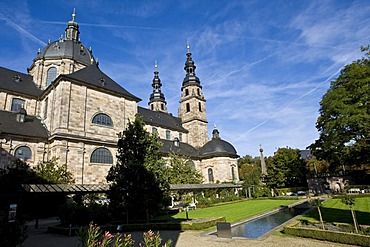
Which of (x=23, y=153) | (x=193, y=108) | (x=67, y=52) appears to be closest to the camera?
(x=23, y=153)

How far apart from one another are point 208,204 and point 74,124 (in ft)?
55.3

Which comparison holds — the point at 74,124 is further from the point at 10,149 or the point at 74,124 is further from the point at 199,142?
the point at 199,142

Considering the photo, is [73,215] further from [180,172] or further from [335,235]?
[180,172]

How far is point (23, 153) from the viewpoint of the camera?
22.4 metres

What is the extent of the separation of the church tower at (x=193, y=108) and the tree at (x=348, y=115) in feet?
71.2

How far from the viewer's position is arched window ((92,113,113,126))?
2661 cm

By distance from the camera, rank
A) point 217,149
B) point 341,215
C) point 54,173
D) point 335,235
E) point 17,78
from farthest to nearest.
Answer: point 217,149 < point 17,78 < point 54,173 < point 341,215 < point 335,235

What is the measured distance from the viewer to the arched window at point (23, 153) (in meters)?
22.0

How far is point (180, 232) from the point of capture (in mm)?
12141

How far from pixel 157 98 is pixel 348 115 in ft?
133

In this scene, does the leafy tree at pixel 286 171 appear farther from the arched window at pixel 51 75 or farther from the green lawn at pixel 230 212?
the arched window at pixel 51 75

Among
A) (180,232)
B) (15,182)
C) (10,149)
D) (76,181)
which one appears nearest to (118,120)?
(76,181)

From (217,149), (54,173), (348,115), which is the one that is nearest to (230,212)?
(54,173)

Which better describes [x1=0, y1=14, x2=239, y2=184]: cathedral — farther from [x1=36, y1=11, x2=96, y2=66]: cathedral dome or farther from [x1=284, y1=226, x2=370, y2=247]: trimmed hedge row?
[x1=284, y1=226, x2=370, y2=247]: trimmed hedge row
